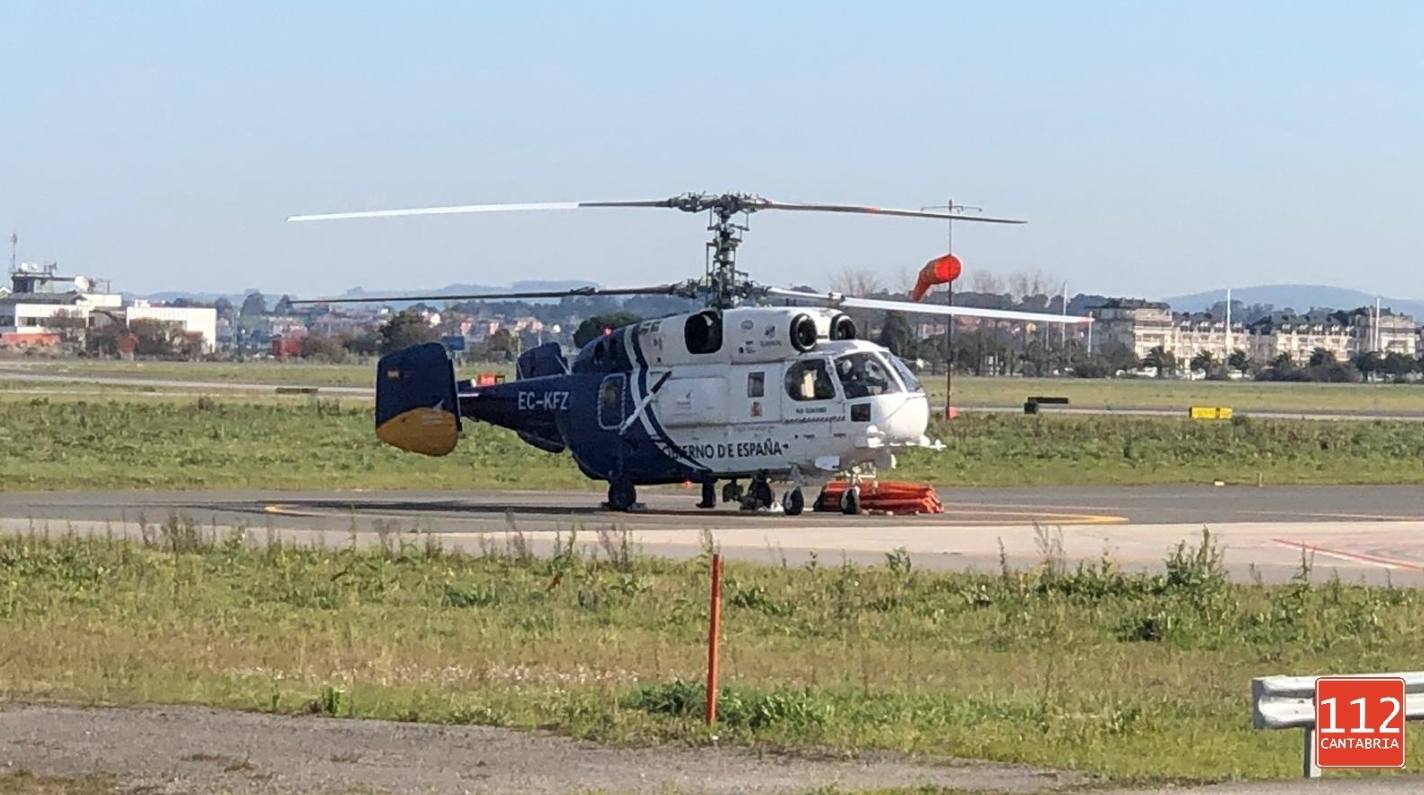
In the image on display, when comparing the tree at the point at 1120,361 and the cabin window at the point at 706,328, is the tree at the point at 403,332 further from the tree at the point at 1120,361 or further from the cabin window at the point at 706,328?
the tree at the point at 1120,361

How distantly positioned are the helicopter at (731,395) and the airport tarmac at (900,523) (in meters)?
0.78

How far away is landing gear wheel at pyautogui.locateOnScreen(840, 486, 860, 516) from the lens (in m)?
34.7

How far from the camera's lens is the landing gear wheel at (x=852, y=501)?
3469 centimetres

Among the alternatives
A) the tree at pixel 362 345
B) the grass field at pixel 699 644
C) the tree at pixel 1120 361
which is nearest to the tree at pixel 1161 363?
the tree at pixel 1120 361

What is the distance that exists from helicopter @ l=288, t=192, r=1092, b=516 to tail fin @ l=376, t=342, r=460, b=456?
116 mm

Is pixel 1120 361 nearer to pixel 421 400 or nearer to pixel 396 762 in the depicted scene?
pixel 421 400

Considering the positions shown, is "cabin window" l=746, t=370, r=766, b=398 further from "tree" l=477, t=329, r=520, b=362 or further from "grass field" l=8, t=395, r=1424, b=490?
"tree" l=477, t=329, r=520, b=362

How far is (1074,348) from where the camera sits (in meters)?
182

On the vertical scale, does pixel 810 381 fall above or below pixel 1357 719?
above

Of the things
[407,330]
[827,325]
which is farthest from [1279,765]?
[407,330]

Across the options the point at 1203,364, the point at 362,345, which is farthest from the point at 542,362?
the point at 1203,364

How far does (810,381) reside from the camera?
3322cm

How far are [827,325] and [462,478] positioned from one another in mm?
13100

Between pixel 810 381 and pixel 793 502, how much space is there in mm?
2220
